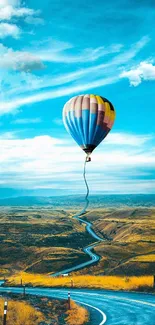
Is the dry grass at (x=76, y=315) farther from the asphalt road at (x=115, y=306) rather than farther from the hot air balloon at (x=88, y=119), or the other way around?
the hot air balloon at (x=88, y=119)

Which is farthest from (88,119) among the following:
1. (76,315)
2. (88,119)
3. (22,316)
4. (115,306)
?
(22,316)

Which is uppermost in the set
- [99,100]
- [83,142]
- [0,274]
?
[99,100]

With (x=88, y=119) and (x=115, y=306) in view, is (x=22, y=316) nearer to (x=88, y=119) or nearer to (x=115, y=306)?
(x=115, y=306)

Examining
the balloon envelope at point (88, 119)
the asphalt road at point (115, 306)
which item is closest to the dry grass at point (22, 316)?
the asphalt road at point (115, 306)

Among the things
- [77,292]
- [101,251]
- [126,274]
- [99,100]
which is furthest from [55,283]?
[101,251]

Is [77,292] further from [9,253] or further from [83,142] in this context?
[9,253]

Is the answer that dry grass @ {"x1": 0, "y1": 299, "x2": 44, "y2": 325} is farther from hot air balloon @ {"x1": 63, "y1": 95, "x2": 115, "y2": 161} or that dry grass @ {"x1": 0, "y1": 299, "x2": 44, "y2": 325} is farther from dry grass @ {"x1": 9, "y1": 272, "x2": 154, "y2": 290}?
hot air balloon @ {"x1": 63, "y1": 95, "x2": 115, "y2": 161}

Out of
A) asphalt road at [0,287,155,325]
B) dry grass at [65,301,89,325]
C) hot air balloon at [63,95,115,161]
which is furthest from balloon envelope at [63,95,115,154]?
dry grass at [65,301,89,325]
